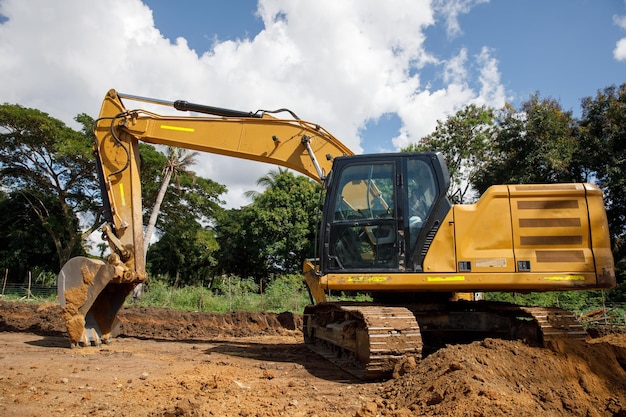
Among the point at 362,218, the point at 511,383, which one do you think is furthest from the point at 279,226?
the point at 511,383

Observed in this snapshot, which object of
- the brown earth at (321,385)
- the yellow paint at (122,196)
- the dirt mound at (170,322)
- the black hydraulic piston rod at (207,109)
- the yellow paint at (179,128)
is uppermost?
the black hydraulic piston rod at (207,109)

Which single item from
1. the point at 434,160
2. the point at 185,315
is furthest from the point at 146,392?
the point at 185,315

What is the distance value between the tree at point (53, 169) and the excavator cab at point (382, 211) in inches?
683

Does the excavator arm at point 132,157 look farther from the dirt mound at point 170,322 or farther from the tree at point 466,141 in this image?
the tree at point 466,141

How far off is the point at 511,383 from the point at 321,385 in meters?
1.96

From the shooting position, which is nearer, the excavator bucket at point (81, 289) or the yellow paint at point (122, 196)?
the excavator bucket at point (81, 289)

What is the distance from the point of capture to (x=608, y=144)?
17703 millimetres

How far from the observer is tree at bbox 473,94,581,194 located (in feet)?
59.5

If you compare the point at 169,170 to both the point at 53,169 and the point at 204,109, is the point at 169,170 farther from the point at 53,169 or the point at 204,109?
the point at 204,109

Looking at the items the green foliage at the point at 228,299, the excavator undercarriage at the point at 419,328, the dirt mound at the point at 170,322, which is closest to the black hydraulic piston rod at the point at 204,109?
the excavator undercarriage at the point at 419,328

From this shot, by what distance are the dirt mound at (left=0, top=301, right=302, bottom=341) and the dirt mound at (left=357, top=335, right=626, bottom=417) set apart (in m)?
7.90

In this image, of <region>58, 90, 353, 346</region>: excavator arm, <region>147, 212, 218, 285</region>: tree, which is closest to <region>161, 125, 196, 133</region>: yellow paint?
<region>58, 90, 353, 346</region>: excavator arm

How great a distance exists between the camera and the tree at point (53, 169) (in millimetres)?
20328

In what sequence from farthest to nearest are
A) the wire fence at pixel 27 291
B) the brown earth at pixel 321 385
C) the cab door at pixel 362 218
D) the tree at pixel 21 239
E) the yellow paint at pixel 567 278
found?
the tree at pixel 21 239 → the wire fence at pixel 27 291 → the cab door at pixel 362 218 → the yellow paint at pixel 567 278 → the brown earth at pixel 321 385
